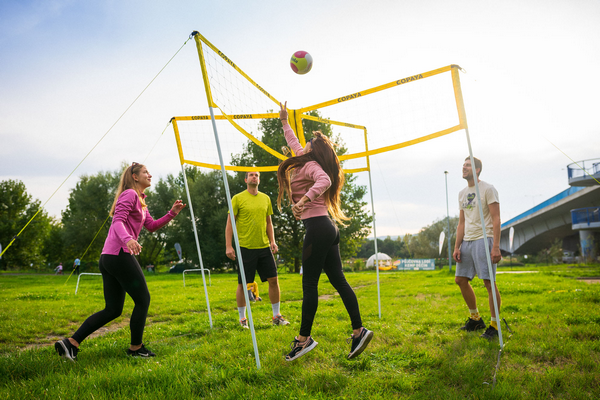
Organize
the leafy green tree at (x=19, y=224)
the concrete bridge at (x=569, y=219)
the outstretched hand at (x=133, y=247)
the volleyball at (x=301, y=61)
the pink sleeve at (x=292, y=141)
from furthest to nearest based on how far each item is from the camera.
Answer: the leafy green tree at (x=19, y=224) → the concrete bridge at (x=569, y=219) → the volleyball at (x=301, y=61) → the pink sleeve at (x=292, y=141) → the outstretched hand at (x=133, y=247)

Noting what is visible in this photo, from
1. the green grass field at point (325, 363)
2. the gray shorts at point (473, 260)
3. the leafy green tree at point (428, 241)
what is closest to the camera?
the green grass field at point (325, 363)

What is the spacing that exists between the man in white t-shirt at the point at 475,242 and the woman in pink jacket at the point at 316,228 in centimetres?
181

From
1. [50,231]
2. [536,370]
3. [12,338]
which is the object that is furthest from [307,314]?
[50,231]

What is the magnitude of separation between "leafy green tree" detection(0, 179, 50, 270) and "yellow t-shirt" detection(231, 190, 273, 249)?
36147 millimetres

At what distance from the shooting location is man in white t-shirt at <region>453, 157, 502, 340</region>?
400cm

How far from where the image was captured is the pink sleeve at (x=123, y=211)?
321cm

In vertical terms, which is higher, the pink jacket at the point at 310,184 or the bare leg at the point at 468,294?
the pink jacket at the point at 310,184

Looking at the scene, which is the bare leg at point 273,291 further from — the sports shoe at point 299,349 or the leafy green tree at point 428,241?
the leafy green tree at point 428,241

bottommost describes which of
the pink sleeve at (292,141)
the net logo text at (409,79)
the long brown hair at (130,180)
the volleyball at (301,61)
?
the long brown hair at (130,180)

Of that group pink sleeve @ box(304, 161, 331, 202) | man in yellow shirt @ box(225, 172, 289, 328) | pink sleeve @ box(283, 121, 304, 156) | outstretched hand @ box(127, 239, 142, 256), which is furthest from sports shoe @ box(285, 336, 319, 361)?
man in yellow shirt @ box(225, 172, 289, 328)

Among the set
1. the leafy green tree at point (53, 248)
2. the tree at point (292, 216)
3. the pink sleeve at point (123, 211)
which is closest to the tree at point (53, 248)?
the leafy green tree at point (53, 248)

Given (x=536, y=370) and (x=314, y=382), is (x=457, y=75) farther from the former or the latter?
(x=314, y=382)

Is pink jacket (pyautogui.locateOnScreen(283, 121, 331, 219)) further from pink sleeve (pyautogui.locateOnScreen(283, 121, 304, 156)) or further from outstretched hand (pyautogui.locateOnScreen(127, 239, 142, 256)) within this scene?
outstretched hand (pyautogui.locateOnScreen(127, 239, 142, 256))

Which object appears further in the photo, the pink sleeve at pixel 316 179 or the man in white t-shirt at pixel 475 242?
the man in white t-shirt at pixel 475 242
